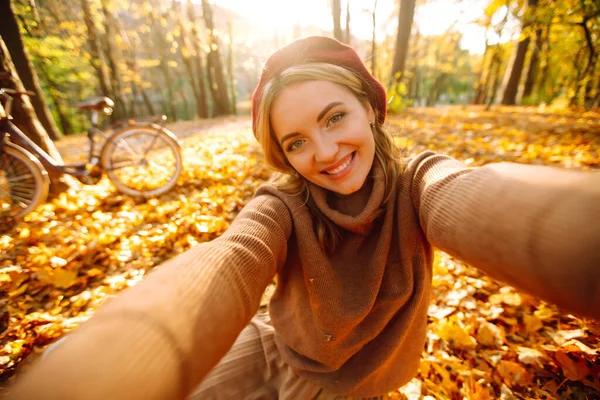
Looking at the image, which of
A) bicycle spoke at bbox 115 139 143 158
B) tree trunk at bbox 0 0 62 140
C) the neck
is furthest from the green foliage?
tree trunk at bbox 0 0 62 140

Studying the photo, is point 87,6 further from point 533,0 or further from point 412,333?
point 533,0

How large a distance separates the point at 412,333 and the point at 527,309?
3.89ft

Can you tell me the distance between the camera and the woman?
1.81ft

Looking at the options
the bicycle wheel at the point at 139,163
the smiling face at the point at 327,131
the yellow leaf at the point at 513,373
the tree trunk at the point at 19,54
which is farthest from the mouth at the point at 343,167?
the tree trunk at the point at 19,54

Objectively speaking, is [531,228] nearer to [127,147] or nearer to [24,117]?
[127,147]

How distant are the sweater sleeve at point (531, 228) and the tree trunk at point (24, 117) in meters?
4.77

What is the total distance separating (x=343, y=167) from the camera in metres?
1.22

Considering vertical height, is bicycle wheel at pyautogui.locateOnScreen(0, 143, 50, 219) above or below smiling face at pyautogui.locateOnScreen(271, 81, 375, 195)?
below

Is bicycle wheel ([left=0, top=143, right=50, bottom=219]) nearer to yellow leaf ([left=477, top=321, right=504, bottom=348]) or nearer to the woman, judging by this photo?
the woman

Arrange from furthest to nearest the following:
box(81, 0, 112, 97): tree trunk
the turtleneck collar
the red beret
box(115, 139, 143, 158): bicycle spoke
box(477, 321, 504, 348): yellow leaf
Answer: box(81, 0, 112, 97): tree trunk, box(115, 139, 143, 158): bicycle spoke, box(477, 321, 504, 348): yellow leaf, the red beret, the turtleneck collar

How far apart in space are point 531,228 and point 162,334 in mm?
881

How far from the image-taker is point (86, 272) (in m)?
2.47

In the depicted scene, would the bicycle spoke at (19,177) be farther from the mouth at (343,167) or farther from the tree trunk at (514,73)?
the tree trunk at (514,73)

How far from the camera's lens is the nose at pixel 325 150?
1.18 m
